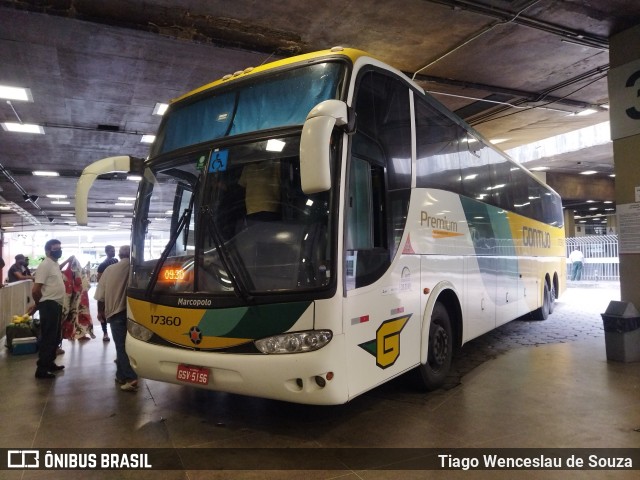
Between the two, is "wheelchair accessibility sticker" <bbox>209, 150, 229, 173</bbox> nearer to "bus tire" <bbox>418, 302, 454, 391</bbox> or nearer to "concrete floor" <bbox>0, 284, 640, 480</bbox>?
"concrete floor" <bbox>0, 284, 640, 480</bbox>

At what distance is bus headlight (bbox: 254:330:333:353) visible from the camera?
11.6 feet

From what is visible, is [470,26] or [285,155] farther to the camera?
[470,26]

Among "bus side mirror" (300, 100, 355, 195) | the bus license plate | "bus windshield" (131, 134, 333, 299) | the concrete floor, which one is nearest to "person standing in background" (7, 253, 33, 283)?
the concrete floor

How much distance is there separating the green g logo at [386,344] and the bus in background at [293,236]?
0.02m

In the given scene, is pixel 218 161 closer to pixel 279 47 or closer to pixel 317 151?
pixel 317 151

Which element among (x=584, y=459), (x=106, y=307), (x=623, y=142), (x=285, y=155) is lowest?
(x=584, y=459)

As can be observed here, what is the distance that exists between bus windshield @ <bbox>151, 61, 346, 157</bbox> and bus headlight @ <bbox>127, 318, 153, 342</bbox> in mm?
1768

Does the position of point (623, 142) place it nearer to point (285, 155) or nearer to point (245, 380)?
point (285, 155)

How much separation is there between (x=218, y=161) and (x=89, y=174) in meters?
1.57

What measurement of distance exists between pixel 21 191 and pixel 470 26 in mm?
20353

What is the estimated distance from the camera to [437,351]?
18.0ft

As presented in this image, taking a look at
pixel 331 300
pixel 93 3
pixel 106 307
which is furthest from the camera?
pixel 93 3

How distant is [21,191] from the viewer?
66.1 ft

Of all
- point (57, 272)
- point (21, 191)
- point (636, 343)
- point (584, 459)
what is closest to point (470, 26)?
point (636, 343)
